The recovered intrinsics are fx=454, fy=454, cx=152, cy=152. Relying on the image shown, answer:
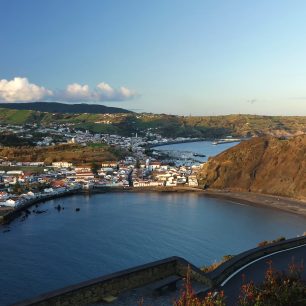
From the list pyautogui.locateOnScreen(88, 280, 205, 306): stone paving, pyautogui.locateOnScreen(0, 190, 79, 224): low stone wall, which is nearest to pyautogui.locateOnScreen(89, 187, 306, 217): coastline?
pyautogui.locateOnScreen(0, 190, 79, 224): low stone wall

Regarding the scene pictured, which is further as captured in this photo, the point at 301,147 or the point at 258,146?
the point at 258,146

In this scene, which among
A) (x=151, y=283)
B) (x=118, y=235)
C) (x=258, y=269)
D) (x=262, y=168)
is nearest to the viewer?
(x=151, y=283)

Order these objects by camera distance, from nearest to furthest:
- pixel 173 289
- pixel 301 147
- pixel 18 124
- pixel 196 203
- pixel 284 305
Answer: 1. pixel 284 305
2. pixel 173 289
3. pixel 196 203
4. pixel 301 147
5. pixel 18 124

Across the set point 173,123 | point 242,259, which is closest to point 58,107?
point 173,123

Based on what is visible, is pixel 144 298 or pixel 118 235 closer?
pixel 144 298

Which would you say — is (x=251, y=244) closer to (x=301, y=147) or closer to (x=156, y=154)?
(x=301, y=147)

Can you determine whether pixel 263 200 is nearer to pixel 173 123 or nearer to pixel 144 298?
pixel 144 298

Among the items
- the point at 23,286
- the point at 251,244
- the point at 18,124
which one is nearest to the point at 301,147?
the point at 251,244
